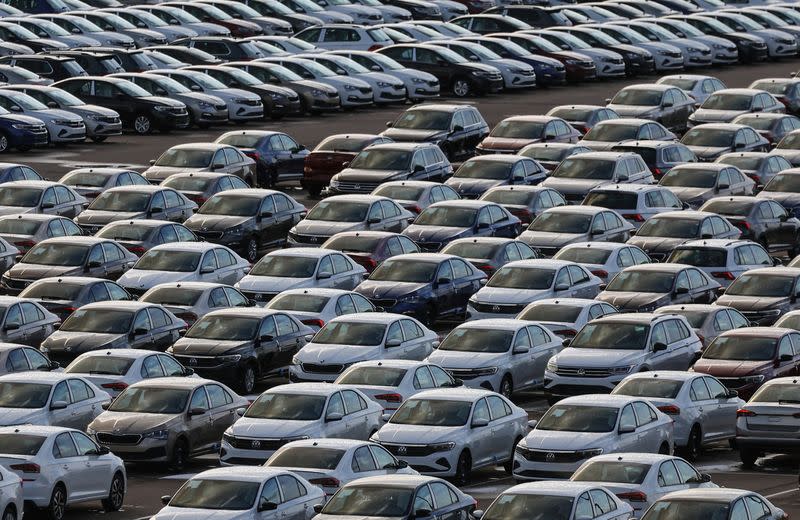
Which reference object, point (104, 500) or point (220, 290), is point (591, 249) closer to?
point (220, 290)

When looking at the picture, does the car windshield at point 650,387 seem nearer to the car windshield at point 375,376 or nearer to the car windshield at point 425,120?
the car windshield at point 375,376

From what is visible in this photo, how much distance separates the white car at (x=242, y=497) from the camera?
25.8 m

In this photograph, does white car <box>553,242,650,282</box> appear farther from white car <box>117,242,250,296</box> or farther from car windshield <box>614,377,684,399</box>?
car windshield <box>614,377,684,399</box>

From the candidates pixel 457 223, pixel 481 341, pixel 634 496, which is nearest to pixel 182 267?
pixel 457 223

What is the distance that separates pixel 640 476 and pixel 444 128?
29153 mm

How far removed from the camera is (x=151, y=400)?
32594 mm

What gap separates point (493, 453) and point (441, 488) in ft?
17.9

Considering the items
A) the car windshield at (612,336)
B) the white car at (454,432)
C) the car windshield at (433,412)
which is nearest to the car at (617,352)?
the car windshield at (612,336)

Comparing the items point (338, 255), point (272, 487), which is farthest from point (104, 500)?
point (338, 255)

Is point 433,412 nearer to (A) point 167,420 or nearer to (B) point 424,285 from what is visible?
(A) point 167,420

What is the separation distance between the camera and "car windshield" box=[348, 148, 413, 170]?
51.8 m

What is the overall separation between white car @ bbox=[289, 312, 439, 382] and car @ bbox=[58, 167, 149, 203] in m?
12.8

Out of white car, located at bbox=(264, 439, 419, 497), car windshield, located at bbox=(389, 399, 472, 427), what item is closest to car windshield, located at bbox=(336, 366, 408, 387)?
car windshield, located at bbox=(389, 399, 472, 427)

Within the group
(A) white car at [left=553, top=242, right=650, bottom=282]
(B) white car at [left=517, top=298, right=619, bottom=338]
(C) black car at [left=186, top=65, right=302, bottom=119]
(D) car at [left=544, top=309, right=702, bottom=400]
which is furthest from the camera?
(C) black car at [left=186, top=65, right=302, bottom=119]
